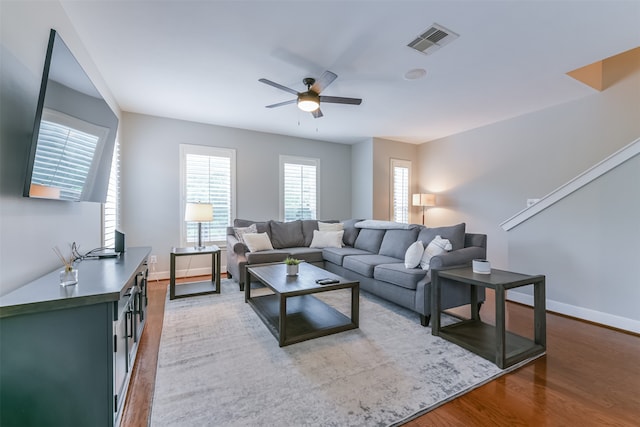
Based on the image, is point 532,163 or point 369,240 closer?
point 532,163

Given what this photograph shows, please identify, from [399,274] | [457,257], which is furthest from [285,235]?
[457,257]

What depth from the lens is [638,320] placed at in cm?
253

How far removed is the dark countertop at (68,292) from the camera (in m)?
1.16

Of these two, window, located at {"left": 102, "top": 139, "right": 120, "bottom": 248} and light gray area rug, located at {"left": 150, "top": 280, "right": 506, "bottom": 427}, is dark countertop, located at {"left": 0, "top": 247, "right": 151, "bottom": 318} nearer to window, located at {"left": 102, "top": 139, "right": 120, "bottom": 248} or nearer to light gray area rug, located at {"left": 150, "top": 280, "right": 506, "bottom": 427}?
light gray area rug, located at {"left": 150, "top": 280, "right": 506, "bottom": 427}

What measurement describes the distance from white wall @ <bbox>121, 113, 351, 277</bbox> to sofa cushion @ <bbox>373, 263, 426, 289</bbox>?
2842 millimetres

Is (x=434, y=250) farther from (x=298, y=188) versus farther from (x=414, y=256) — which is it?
(x=298, y=188)

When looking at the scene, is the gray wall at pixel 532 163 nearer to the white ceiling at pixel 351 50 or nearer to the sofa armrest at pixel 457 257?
the white ceiling at pixel 351 50

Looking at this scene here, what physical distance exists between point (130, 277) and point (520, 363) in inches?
110

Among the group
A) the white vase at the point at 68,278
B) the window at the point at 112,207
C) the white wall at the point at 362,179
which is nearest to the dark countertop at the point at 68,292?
the white vase at the point at 68,278

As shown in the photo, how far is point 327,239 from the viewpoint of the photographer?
4688mm

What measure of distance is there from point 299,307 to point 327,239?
1.88 meters

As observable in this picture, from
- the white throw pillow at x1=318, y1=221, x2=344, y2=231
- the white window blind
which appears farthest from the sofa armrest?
the white window blind

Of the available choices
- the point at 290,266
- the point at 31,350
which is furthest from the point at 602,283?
the point at 31,350

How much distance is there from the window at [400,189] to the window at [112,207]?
487 cm
